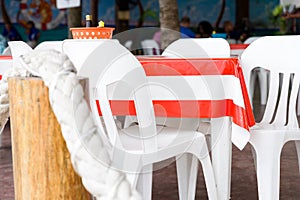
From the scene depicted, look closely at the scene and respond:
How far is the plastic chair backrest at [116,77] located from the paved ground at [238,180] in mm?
1320

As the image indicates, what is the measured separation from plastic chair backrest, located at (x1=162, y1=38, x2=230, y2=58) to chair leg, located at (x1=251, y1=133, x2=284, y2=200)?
1.25 meters

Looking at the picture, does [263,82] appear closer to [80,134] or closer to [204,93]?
[204,93]

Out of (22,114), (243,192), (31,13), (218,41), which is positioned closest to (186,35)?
(218,41)

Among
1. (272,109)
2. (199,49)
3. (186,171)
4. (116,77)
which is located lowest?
(186,171)

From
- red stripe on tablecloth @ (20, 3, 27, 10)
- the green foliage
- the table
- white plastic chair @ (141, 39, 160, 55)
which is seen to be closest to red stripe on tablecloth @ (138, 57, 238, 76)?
the table

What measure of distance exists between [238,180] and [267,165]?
3.95 ft

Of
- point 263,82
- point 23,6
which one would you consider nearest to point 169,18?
point 263,82

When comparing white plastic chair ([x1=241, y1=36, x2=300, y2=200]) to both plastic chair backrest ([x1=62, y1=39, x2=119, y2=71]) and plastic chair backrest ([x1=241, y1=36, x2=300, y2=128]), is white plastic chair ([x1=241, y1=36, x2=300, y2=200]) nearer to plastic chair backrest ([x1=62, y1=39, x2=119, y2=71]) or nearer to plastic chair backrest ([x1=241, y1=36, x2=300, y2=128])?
plastic chair backrest ([x1=241, y1=36, x2=300, y2=128])

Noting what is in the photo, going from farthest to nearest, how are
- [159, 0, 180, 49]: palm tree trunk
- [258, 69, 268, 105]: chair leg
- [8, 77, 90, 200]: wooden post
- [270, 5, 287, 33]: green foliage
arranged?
1. [270, 5, 287, 33]: green foliage
2. [258, 69, 268, 105]: chair leg
3. [159, 0, 180, 49]: palm tree trunk
4. [8, 77, 90, 200]: wooden post

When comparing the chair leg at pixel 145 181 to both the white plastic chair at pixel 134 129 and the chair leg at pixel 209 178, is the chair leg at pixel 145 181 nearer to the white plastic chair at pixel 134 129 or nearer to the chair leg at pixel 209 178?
the white plastic chair at pixel 134 129

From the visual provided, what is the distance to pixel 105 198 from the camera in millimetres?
1198

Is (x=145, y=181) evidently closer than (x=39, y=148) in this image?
No

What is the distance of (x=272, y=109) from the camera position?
3.13 m

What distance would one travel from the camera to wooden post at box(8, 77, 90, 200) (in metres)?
1.34
